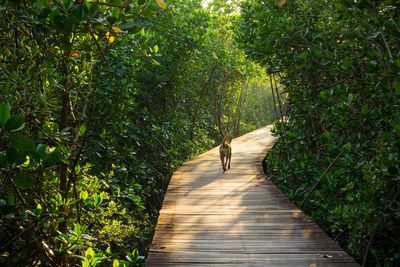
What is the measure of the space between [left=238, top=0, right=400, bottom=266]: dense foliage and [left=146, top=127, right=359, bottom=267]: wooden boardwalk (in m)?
0.51

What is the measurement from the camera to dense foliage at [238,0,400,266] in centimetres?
351

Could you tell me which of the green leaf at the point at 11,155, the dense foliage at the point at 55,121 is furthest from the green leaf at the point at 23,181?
the green leaf at the point at 11,155

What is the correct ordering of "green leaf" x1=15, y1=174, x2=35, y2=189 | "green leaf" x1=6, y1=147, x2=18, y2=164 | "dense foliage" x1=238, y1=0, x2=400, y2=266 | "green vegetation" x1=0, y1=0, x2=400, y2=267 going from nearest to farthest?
"green leaf" x1=6, y1=147, x2=18, y2=164 < "green leaf" x1=15, y1=174, x2=35, y2=189 < "green vegetation" x1=0, y1=0, x2=400, y2=267 < "dense foliage" x1=238, y1=0, x2=400, y2=266

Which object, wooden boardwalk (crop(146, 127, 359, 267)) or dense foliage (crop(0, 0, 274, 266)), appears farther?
wooden boardwalk (crop(146, 127, 359, 267))

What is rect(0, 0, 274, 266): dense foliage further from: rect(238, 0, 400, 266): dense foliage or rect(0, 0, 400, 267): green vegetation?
rect(238, 0, 400, 266): dense foliage

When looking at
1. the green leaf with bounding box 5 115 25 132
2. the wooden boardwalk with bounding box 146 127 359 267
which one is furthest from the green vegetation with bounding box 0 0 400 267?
the wooden boardwalk with bounding box 146 127 359 267

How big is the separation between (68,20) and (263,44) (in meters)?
4.65

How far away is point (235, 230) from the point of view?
406 cm

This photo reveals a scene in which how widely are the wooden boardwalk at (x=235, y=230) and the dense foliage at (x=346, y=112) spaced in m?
0.51

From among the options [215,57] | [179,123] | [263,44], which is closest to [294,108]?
[263,44]

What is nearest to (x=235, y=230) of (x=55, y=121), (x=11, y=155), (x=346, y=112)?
(x=346, y=112)

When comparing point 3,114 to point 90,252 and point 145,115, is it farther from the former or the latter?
point 145,115

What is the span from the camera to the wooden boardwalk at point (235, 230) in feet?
10.8

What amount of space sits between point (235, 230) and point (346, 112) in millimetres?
1581
